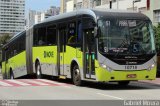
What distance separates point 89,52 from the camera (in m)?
18.2

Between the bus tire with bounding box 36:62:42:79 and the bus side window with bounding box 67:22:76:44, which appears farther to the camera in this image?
the bus tire with bounding box 36:62:42:79

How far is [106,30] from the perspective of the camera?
689 inches

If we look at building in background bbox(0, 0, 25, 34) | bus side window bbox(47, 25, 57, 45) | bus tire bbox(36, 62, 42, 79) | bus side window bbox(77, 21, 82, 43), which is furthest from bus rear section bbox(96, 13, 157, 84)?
building in background bbox(0, 0, 25, 34)

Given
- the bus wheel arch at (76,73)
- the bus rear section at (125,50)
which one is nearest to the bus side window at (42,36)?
the bus wheel arch at (76,73)

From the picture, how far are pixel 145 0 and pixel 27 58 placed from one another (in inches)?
1315

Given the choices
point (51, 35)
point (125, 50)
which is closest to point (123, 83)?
point (125, 50)

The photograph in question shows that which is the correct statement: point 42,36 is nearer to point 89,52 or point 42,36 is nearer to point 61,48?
point 61,48

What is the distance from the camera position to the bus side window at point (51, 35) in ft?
72.0

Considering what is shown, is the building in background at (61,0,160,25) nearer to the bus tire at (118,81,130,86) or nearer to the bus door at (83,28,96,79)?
the bus tire at (118,81,130,86)

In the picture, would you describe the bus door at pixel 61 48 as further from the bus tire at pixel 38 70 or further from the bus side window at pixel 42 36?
the bus tire at pixel 38 70

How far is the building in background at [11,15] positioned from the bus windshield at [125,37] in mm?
126970

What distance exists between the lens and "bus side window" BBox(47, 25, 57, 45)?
2194cm

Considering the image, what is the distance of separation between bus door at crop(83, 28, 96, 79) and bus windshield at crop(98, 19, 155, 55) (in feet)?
2.20

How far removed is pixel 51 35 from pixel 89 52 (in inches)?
180
